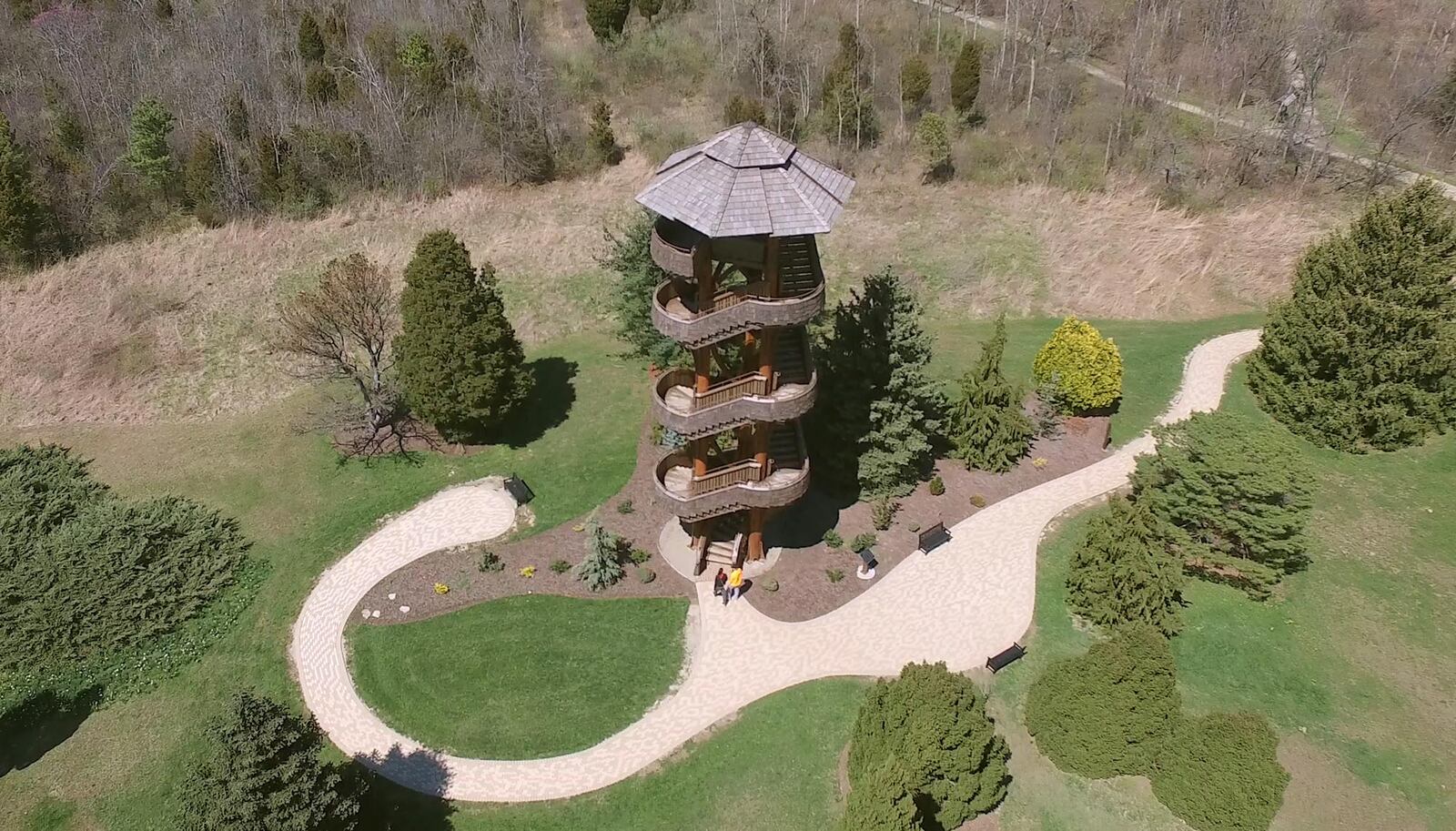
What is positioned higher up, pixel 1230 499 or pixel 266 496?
pixel 1230 499

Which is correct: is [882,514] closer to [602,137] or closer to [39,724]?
[39,724]

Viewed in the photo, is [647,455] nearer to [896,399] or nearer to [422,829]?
[896,399]

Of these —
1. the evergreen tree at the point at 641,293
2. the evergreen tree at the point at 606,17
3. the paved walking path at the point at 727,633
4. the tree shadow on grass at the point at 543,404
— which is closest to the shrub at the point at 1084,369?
the paved walking path at the point at 727,633

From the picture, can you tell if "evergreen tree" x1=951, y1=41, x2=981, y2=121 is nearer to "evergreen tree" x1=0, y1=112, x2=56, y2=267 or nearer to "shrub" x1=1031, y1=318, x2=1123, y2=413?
"shrub" x1=1031, y1=318, x2=1123, y2=413

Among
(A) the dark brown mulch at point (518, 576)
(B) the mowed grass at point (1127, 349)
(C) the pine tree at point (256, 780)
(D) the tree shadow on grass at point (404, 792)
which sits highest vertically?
(C) the pine tree at point (256, 780)

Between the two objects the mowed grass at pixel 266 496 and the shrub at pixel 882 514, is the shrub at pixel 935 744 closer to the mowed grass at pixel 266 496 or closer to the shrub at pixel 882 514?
the shrub at pixel 882 514

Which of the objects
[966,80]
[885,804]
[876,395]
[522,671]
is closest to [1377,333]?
[876,395]

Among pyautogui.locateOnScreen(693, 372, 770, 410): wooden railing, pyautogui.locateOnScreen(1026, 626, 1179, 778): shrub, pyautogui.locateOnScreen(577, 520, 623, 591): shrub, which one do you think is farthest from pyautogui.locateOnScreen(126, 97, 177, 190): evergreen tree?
pyautogui.locateOnScreen(1026, 626, 1179, 778): shrub
